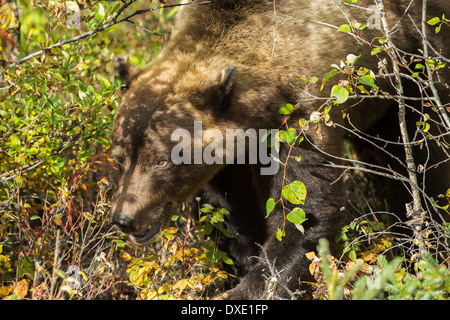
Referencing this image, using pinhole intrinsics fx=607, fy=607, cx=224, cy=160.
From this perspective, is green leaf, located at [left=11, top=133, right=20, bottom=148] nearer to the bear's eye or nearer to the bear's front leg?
the bear's eye

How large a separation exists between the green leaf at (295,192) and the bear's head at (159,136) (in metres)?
0.66

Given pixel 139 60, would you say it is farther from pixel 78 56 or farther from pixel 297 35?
pixel 297 35

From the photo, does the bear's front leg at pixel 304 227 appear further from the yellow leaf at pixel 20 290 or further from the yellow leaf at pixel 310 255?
the yellow leaf at pixel 20 290

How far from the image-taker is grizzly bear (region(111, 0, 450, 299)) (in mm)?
3846

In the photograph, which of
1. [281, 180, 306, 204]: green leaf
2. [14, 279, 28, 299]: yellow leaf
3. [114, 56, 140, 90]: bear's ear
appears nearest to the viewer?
[14, 279, 28, 299]: yellow leaf

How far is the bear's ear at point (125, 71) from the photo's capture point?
13.8 feet

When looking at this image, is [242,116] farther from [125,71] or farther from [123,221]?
[123,221]

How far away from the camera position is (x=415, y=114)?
4.71 m

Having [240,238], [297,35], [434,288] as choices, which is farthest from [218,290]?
[434,288]

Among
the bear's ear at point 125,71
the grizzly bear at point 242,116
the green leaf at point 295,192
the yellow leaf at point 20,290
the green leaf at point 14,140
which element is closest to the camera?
the yellow leaf at point 20,290

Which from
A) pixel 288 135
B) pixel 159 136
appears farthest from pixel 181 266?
pixel 288 135

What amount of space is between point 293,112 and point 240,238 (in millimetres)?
1468

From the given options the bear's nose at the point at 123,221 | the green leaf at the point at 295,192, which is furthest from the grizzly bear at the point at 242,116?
the green leaf at the point at 295,192

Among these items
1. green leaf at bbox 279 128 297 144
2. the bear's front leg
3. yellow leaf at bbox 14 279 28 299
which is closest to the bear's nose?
yellow leaf at bbox 14 279 28 299
